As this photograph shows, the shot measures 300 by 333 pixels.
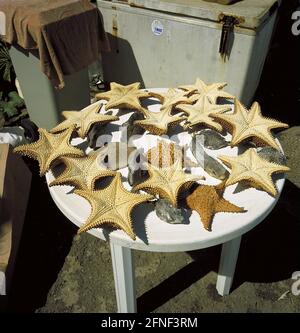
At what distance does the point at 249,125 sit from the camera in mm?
2131

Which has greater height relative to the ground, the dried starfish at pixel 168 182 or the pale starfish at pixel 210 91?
the pale starfish at pixel 210 91

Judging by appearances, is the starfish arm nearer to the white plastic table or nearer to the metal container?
the white plastic table

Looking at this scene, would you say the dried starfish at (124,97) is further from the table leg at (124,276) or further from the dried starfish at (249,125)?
the table leg at (124,276)

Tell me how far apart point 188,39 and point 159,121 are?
159cm

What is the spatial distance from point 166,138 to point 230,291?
155cm

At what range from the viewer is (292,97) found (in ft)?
16.9

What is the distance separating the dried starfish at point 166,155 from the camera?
1.98 meters

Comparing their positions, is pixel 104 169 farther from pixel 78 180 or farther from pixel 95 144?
pixel 95 144

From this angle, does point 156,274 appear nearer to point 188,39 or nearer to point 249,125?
point 249,125

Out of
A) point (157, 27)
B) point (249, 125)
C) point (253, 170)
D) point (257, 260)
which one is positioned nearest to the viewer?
point (253, 170)

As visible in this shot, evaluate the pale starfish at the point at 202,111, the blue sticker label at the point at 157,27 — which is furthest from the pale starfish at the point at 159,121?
the blue sticker label at the point at 157,27

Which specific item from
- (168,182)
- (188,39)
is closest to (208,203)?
(168,182)

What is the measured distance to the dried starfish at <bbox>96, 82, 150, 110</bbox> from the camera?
2.44 meters

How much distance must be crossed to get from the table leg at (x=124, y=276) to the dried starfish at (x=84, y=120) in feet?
2.84
